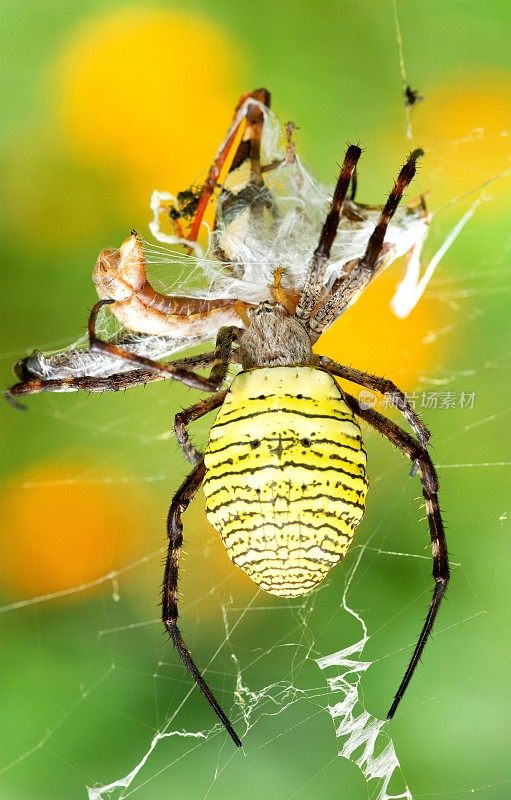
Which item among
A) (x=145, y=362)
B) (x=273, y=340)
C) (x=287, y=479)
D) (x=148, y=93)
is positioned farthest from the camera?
(x=148, y=93)

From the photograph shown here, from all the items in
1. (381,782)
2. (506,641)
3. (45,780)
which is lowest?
(45,780)

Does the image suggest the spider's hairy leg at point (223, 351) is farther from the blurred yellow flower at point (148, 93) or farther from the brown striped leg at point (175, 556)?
the blurred yellow flower at point (148, 93)

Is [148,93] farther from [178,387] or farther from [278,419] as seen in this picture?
[278,419]

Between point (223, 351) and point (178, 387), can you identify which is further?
point (178, 387)

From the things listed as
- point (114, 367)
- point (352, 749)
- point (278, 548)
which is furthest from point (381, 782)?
point (114, 367)

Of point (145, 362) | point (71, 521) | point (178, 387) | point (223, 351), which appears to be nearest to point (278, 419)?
point (145, 362)

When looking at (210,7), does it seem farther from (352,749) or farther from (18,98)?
(352,749)

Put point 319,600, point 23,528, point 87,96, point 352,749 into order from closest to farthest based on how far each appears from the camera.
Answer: point 352,749 < point 319,600 < point 23,528 < point 87,96

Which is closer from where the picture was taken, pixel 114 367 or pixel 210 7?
pixel 114 367
